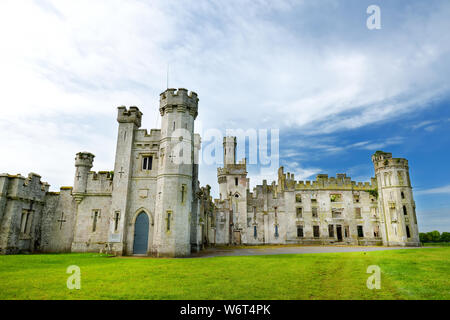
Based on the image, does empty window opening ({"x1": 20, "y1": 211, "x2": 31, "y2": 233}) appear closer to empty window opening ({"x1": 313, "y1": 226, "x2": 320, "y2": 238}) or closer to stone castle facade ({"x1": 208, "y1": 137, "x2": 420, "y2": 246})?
stone castle facade ({"x1": 208, "y1": 137, "x2": 420, "y2": 246})

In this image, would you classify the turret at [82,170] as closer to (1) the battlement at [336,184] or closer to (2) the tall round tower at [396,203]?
(1) the battlement at [336,184]

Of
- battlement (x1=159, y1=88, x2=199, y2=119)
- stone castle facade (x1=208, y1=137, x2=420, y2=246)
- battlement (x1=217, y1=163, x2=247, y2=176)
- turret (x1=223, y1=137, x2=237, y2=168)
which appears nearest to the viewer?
battlement (x1=159, y1=88, x2=199, y2=119)

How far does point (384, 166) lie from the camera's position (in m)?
A: 44.0

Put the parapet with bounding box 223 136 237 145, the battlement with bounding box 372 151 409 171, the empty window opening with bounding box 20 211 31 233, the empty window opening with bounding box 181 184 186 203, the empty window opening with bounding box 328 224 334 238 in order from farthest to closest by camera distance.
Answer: the parapet with bounding box 223 136 237 145, the empty window opening with bounding box 328 224 334 238, the battlement with bounding box 372 151 409 171, the empty window opening with bounding box 181 184 186 203, the empty window opening with bounding box 20 211 31 233

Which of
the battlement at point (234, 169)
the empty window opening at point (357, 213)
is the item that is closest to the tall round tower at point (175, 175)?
the battlement at point (234, 169)

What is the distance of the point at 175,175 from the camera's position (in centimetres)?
2250

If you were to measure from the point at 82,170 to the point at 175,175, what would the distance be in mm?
10019

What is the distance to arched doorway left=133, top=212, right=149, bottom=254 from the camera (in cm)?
2253

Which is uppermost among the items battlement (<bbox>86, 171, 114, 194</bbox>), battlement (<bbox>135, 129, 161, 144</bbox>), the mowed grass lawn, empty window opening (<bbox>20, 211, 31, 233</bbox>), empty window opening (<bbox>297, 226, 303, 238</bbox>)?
battlement (<bbox>135, 129, 161, 144</bbox>)

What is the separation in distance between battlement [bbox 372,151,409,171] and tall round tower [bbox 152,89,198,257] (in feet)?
116

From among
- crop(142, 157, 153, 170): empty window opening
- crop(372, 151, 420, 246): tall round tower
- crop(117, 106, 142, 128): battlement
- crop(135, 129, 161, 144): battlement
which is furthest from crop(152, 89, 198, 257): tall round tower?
crop(372, 151, 420, 246): tall round tower

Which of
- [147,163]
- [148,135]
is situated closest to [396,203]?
[147,163]
